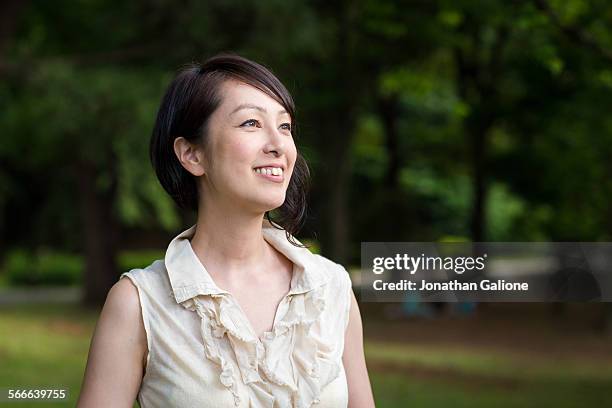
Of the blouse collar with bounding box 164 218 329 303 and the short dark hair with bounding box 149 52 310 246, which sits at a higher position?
the short dark hair with bounding box 149 52 310 246

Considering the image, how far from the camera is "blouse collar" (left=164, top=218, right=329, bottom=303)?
4.88ft

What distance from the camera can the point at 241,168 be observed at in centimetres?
149

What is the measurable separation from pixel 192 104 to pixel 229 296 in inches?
11.7

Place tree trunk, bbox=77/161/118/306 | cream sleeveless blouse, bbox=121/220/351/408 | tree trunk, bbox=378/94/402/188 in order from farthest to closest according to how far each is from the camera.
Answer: tree trunk, bbox=378/94/402/188 < tree trunk, bbox=77/161/118/306 < cream sleeveless blouse, bbox=121/220/351/408

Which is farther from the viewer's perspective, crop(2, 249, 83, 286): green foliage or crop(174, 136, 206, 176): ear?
crop(2, 249, 83, 286): green foliage

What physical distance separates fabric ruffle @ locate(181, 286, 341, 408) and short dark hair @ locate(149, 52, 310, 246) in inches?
7.7

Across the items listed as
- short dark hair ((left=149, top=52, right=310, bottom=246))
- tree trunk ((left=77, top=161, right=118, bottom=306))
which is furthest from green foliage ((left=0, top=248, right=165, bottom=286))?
short dark hair ((left=149, top=52, right=310, bottom=246))

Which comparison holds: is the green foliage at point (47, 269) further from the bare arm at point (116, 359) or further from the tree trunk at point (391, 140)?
the bare arm at point (116, 359)

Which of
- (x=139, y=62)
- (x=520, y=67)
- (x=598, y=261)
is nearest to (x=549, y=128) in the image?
(x=520, y=67)

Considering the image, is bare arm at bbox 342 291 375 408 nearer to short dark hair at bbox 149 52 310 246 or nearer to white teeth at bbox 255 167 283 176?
short dark hair at bbox 149 52 310 246

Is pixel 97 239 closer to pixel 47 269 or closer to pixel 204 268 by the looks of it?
pixel 47 269

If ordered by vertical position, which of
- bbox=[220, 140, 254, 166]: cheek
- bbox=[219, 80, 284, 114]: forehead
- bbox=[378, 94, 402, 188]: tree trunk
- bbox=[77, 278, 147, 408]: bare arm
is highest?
bbox=[378, 94, 402, 188]: tree trunk

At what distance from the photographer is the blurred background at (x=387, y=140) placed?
359 inches

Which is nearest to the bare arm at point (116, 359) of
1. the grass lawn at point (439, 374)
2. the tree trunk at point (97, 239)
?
the grass lawn at point (439, 374)
